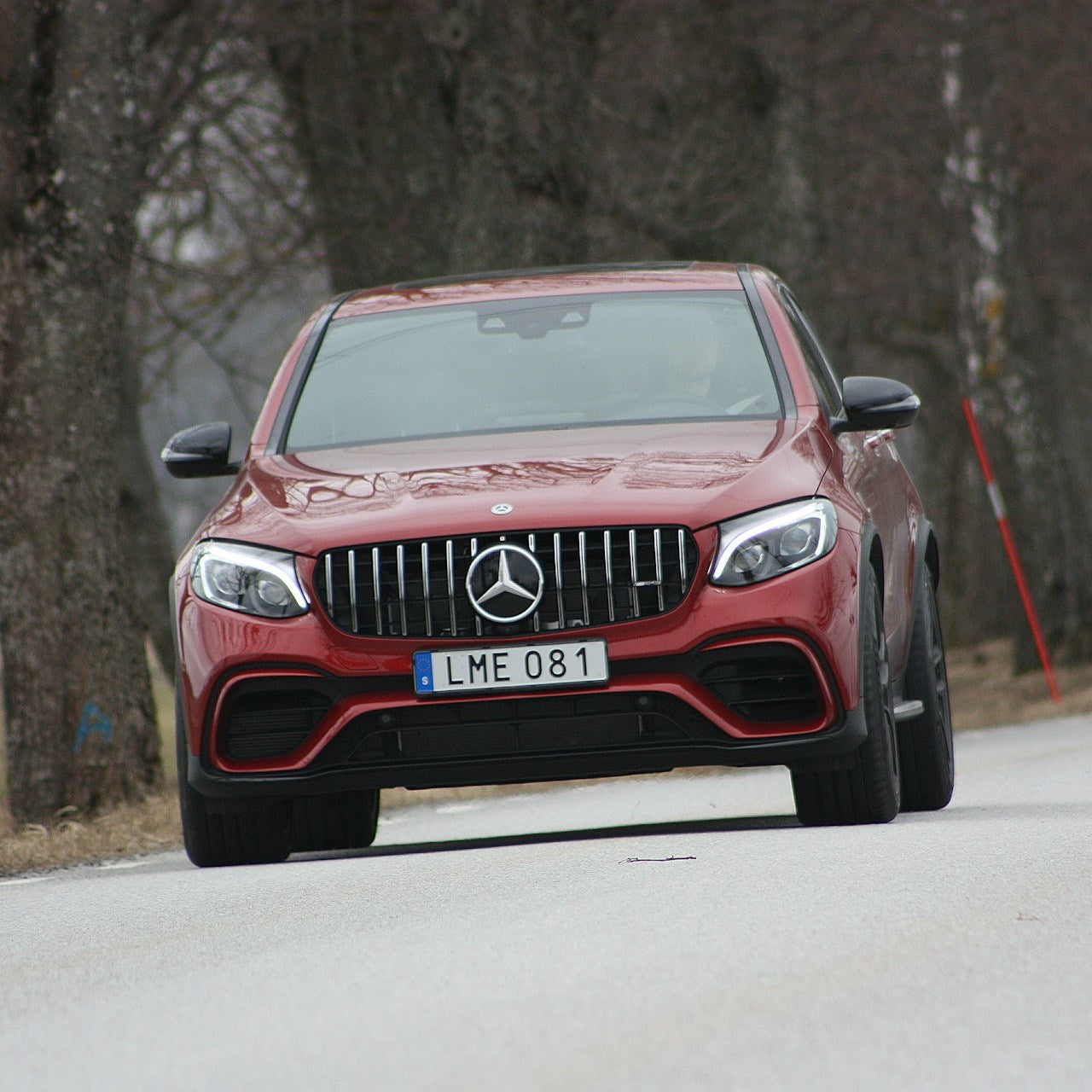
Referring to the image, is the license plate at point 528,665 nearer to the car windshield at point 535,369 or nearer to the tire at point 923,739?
the car windshield at point 535,369

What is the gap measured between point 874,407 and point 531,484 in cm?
137

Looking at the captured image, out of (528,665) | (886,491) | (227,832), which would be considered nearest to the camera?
(528,665)

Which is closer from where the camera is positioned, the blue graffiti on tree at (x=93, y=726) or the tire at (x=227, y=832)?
the tire at (x=227, y=832)

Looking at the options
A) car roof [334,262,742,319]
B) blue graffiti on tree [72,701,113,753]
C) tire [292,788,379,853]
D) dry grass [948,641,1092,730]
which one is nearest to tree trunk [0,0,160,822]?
blue graffiti on tree [72,701,113,753]

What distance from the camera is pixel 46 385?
11430 millimetres

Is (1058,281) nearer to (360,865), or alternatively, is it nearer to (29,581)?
(29,581)

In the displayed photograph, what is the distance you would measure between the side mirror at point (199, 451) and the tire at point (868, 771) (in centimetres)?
217

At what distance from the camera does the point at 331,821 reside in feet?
27.3

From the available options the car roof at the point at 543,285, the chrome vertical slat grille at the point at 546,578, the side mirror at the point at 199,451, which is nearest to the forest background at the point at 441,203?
the car roof at the point at 543,285

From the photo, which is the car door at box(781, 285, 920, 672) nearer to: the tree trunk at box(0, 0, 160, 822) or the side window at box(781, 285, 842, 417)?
the side window at box(781, 285, 842, 417)

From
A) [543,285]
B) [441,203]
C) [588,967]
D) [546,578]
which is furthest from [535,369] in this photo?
[441,203]

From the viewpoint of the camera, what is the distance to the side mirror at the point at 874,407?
798cm

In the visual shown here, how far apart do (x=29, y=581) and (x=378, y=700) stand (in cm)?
469

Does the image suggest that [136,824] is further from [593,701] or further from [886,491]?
[593,701]
